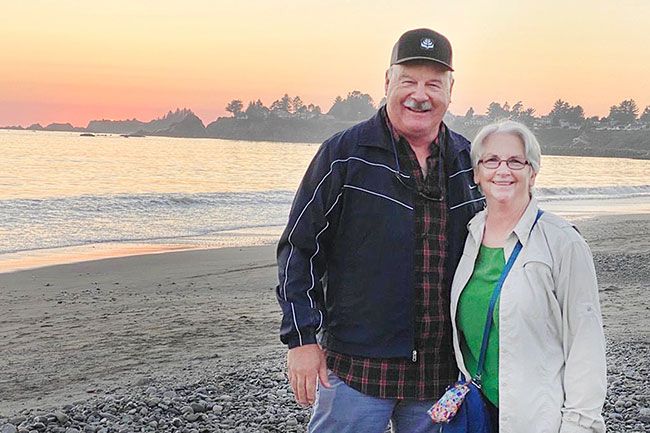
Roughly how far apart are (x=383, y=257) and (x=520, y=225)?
1.78 ft

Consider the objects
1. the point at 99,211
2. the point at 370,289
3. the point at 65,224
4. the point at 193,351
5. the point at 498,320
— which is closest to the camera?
the point at 498,320

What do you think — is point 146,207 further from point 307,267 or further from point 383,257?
point 383,257

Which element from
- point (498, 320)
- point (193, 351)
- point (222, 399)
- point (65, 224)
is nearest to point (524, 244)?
point (498, 320)

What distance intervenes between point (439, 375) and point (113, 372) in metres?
4.84

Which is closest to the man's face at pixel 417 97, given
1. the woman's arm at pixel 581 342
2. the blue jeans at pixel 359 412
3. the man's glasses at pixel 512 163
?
the man's glasses at pixel 512 163

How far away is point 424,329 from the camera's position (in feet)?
9.69

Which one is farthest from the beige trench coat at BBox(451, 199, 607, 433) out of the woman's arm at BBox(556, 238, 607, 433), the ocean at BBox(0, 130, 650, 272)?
the ocean at BBox(0, 130, 650, 272)

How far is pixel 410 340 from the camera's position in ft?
9.64

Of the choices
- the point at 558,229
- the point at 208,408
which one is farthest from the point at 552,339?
the point at 208,408

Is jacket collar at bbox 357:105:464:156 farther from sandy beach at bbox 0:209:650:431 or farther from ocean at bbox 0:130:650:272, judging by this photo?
ocean at bbox 0:130:650:272

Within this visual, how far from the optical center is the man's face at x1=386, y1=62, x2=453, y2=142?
2.92m

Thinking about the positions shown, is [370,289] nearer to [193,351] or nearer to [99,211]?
[193,351]

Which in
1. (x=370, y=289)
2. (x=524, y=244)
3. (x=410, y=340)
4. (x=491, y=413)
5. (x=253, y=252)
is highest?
(x=524, y=244)

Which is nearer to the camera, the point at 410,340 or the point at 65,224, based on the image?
the point at 410,340
